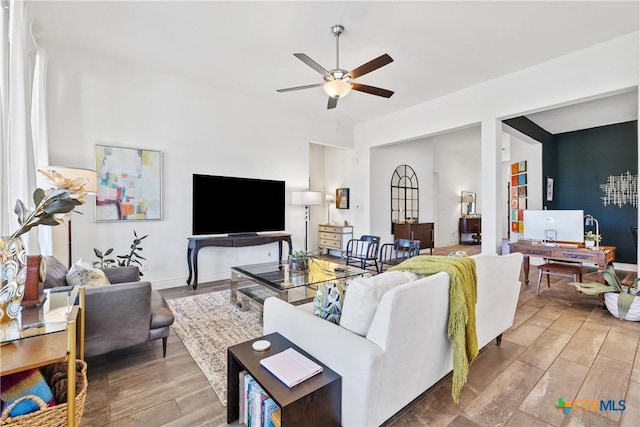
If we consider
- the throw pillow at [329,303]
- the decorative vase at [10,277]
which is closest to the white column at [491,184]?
the throw pillow at [329,303]

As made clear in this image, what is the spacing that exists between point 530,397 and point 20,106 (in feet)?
13.8

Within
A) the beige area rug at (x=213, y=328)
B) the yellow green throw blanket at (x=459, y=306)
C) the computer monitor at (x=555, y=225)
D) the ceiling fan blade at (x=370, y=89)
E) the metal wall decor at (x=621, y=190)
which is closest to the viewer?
the yellow green throw blanket at (x=459, y=306)

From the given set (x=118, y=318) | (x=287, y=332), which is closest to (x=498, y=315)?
(x=287, y=332)

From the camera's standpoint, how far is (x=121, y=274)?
2.86 m

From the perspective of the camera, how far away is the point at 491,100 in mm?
4520

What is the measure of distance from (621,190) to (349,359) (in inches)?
299

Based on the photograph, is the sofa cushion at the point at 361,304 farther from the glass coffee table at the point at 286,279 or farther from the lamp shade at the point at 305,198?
the lamp shade at the point at 305,198

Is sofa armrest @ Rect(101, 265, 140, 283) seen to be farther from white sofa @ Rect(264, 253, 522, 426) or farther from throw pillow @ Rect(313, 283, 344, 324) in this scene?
throw pillow @ Rect(313, 283, 344, 324)

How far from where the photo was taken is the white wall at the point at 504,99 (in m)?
3.45

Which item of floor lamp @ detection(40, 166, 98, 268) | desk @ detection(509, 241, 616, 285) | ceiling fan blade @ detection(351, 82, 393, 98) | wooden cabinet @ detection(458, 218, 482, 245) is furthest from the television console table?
wooden cabinet @ detection(458, 218, 482, 245)

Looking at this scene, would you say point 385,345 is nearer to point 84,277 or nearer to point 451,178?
point 84,277

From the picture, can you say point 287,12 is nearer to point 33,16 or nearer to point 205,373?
point 33,16

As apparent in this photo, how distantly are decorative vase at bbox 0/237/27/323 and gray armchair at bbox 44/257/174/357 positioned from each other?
1.92ft

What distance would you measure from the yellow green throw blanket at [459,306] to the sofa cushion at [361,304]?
383 mm
